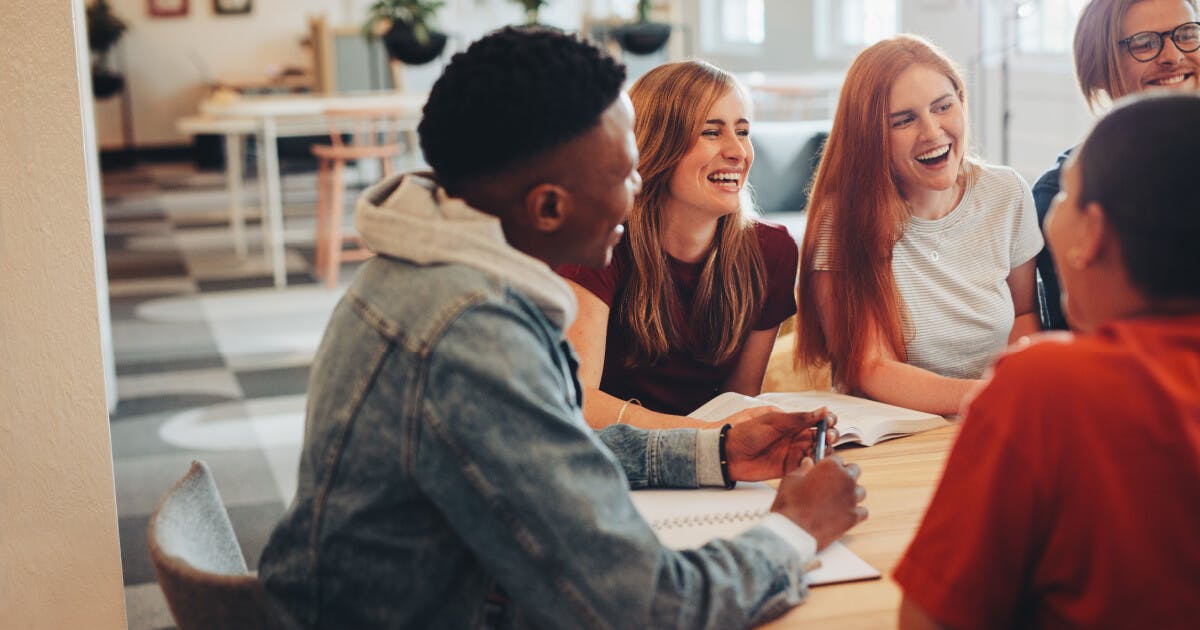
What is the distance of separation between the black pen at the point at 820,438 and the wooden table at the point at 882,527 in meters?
0.07

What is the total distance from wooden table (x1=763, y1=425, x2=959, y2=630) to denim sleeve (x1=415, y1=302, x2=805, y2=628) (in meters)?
0.16

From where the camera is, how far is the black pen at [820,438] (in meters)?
1.36

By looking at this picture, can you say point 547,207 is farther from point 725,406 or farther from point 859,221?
point 859,221

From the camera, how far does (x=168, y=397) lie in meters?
4.61

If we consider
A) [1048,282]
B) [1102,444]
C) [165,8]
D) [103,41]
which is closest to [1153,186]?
[1102,444]

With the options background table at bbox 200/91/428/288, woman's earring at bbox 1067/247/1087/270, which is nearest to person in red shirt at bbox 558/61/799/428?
woman's earring at bbox 1067/247/1087/270

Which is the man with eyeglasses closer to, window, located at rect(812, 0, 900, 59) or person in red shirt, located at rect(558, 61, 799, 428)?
person in red shirt, located at rect(558, 61, 799, 428)

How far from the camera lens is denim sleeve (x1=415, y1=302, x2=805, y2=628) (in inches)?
36.0

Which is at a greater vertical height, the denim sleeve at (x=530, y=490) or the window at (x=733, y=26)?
the window at (x=733, y=26)

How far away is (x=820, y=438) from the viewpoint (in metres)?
1.37

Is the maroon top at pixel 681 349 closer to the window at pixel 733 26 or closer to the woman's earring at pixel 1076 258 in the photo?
the woman's earring at pixel 1076 258

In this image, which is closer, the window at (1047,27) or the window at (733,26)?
the window at (1047,27)

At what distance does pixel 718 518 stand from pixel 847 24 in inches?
339

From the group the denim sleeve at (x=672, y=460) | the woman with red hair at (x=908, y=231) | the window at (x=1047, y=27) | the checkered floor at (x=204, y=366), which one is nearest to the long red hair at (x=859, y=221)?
the woman with red hair at (x=908, y=231)
